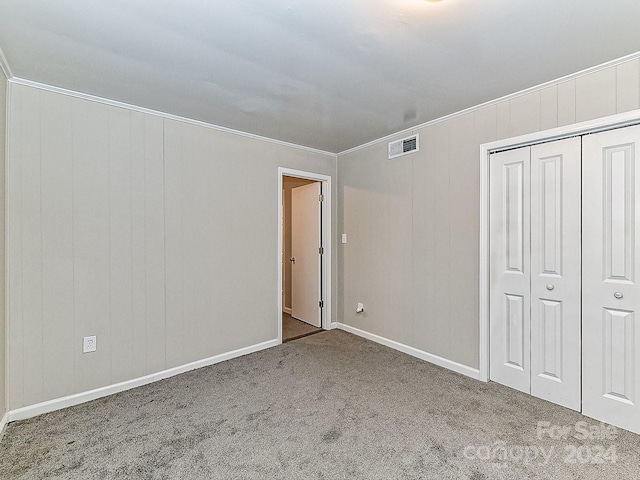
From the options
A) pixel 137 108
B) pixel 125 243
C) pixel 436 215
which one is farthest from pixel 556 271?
pixel 137 108

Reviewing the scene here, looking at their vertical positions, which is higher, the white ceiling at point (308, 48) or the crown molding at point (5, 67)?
the white ceiling at point (308, 48)

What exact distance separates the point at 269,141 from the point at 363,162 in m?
1.19

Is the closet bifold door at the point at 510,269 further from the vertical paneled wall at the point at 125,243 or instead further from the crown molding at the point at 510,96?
the vertical paneled wall at the point at 125,243

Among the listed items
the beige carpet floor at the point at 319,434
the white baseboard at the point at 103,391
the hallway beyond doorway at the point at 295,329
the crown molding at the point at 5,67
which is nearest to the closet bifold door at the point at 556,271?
the beige carpet floor at the point at 319,434

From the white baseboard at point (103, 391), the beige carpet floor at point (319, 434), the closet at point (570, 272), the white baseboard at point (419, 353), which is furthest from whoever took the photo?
the white baseboard at point (419, 353)

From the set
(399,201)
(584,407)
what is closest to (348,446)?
(584,407)

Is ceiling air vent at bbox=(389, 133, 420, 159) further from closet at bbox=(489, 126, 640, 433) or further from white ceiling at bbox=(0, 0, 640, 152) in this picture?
closet at bbox=(489, 126, 640, 433)

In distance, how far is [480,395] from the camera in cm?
253

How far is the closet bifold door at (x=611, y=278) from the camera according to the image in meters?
2.05

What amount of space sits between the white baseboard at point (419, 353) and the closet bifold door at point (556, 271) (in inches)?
20.1

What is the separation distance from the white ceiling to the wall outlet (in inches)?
76.9

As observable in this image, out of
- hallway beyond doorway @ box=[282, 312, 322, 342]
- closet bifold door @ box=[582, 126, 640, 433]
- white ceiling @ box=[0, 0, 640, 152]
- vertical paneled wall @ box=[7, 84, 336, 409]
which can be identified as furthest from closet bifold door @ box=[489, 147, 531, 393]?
vertical paneled wall @ box=[7, 84, 336, 409]

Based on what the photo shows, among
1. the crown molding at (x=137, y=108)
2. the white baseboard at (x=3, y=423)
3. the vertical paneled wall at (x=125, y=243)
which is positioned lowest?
the white baseboard at (x=3, y=423)

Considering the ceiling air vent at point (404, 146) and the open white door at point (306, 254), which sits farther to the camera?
the open white door at point (306, 254)
